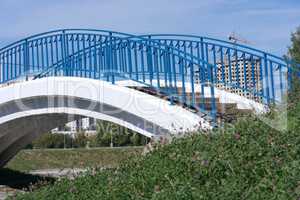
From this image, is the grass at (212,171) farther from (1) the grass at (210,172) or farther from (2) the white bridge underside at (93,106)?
(2) the white bridge underside at (93,106)

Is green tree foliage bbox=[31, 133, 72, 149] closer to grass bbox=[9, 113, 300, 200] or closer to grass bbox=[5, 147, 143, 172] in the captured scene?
grass bbox=[5, 147, 143, 172]

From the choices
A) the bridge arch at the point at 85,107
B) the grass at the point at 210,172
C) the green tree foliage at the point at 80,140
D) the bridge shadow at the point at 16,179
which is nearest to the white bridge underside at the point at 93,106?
the bridge arch at the point at 85,107

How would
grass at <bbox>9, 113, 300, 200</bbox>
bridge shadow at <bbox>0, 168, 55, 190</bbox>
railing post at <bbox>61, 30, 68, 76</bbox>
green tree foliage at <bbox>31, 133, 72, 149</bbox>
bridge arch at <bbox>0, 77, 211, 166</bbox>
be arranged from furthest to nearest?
green tree foliage at <bbox>31, 133, 72, 149</bbox>, bridge shadow at <bbox>0, 168, 55, 190</bbox>, railing post at <bbox>61, 30, 68, 76</bbox>, bridge arch at <bbox>0, 77, 211, 166</bbox>, grass at <bbox>9, 113, 300, 200</bbox>

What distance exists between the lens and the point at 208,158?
6.94m

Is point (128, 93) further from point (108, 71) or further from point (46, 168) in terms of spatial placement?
point (46, 168)

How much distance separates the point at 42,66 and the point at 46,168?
42.7 feet

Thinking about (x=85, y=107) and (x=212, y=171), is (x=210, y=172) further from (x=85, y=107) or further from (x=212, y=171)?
(x=85, y=107)

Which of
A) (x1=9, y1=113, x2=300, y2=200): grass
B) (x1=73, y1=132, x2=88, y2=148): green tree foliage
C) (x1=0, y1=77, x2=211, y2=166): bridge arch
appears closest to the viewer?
(x1=9, y1=113, x2=300, y2=200): grass

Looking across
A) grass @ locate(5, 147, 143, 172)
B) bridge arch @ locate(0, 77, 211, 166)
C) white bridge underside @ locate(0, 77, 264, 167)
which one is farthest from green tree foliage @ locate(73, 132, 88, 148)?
white bridge underside @ locate(0, 77, 264, 167)

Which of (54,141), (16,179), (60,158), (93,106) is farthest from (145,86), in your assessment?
(54,141)

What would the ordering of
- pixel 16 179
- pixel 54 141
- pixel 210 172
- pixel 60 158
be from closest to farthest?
pixel 210 172 → pixel 16 179 → pixel 60 158 → pixel 54 141

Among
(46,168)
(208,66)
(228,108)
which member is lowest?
(46,168)

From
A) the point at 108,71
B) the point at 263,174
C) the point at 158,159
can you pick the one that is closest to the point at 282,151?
the point at 263,174

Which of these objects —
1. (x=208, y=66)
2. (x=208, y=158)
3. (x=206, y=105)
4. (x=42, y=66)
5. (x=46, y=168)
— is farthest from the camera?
(x=46, y=168)
